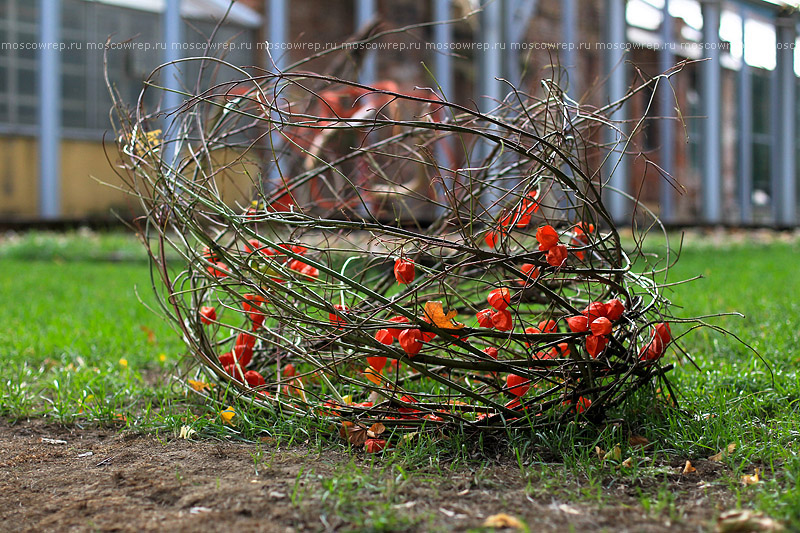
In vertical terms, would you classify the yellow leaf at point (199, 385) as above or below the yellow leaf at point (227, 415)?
above

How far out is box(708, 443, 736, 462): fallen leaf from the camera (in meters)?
1.75

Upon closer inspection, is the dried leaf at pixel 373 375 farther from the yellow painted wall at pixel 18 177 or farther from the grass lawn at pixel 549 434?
the yellow painted wall at pixel 18 177

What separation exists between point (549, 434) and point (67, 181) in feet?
29.0

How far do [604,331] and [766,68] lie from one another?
557 inches

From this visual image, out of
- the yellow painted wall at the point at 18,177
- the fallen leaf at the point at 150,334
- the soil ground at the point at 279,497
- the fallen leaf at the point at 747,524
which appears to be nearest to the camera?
the fallen leaf at the point at 747,524

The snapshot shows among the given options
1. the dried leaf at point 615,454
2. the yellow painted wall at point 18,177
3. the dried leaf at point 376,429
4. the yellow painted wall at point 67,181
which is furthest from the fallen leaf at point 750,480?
the yellow painted wall at point 18,177

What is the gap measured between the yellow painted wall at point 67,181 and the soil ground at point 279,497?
6885mm

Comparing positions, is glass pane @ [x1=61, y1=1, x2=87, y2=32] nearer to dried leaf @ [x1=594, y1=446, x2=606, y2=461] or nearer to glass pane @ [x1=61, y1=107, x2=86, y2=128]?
glass pane @ [x1=61, y1=107, x2=86, y2=128]

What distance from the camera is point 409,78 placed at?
1216 cm

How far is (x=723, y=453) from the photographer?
1757 mm

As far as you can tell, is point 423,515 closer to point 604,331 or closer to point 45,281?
point 604,331

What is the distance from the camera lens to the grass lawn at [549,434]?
5.08 feet

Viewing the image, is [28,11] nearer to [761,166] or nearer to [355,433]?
[355,433]

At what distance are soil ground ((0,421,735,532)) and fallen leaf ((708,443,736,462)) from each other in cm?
4
